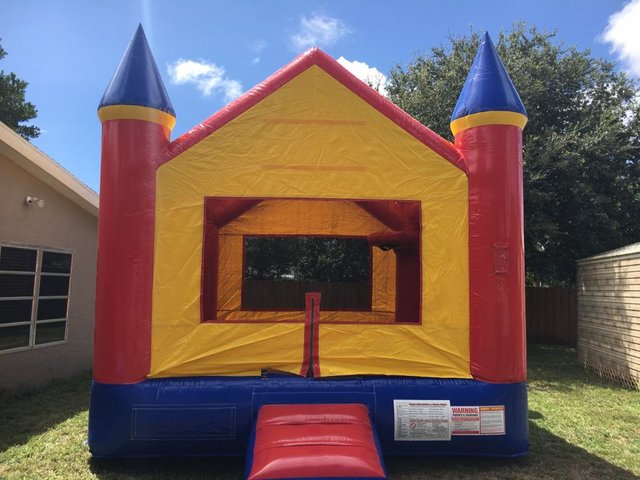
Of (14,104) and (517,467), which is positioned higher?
(14,104)

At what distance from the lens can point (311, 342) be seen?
415cm

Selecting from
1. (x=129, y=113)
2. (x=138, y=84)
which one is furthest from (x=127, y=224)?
(x=138, y=84)

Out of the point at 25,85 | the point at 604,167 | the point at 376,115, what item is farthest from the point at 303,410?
the point at 25,85

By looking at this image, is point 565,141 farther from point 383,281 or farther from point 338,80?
point 338,80

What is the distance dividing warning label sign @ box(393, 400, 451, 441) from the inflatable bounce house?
11mm

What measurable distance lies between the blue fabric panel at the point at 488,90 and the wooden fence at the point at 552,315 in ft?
32.1

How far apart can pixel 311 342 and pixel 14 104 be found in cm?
1747

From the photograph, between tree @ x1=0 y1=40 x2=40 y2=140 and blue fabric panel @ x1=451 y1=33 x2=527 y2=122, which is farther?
tree @ x1=0 y1=40 x2=40 y2=140

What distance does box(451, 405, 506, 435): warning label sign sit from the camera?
13.0ft

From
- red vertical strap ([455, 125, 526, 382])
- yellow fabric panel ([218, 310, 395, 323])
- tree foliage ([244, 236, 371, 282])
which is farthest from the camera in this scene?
tree foliage ([244, 236, 371, 282])

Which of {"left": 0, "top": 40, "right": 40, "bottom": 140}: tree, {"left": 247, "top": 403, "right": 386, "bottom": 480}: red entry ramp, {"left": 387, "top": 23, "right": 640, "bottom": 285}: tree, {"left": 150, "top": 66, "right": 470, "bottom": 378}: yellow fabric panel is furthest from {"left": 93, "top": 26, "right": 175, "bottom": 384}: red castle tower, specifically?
{"left": 0, "top": 40, "right": 40, "bottom": 140}: tree

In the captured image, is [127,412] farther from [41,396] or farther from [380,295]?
[380,295]

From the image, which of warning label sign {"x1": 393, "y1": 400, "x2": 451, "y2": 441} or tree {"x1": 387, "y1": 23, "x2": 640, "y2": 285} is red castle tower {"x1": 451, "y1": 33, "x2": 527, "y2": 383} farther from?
tree {"x1": 387, "y1": 23, "x2": 640, "y2": 285}

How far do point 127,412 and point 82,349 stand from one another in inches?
189
